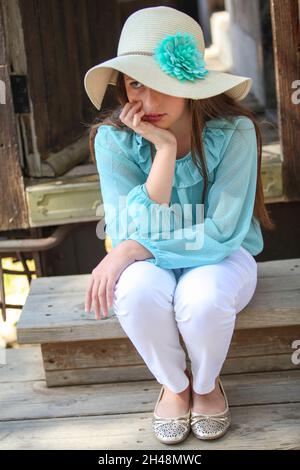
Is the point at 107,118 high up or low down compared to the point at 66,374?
up

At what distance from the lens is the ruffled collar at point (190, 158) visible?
2553 mm

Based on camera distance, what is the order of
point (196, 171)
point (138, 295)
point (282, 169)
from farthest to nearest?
point (282, 169), point (196, 171), point (138, 295)

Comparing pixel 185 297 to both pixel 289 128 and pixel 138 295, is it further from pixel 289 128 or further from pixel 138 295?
pixel 289 128

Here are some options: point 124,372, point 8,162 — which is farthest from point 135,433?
point 8,162

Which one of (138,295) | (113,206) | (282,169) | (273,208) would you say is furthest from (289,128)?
(138,295)

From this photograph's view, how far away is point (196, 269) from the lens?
2451 millimetres

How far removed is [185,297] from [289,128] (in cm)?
116

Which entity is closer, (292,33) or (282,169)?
(292,33)

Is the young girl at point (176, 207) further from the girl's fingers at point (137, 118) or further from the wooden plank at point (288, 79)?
the wooden plank at point (288, 79)

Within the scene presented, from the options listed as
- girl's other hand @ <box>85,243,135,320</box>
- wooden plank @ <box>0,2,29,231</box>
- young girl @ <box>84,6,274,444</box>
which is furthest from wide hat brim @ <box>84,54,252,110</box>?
wooden plank @ <box>0,2,29,231</box>

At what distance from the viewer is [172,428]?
2455 mm

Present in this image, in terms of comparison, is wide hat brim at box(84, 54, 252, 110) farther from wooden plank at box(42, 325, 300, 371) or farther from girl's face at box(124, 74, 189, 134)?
wooden plank at box(42, 325, 300, 371)

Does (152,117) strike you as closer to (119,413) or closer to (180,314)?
(180,314)

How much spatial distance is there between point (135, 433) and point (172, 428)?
14 cm
